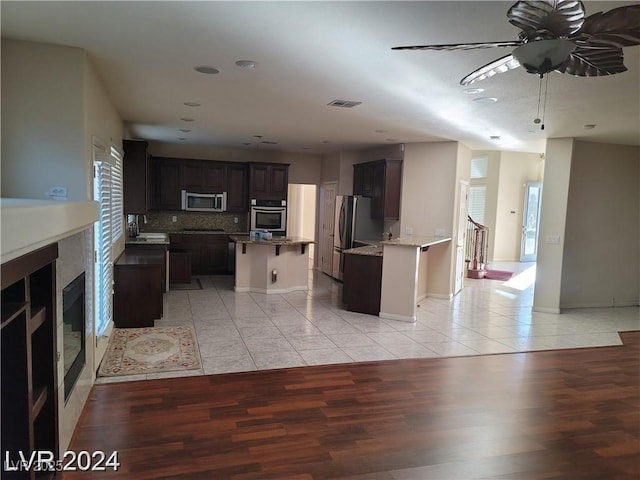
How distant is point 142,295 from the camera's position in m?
5.12

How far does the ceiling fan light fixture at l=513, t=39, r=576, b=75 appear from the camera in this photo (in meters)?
1.99

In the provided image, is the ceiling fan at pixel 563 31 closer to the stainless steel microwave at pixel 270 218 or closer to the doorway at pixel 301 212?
the stainless steel microwave at pixel 270 218

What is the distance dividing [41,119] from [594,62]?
357cm

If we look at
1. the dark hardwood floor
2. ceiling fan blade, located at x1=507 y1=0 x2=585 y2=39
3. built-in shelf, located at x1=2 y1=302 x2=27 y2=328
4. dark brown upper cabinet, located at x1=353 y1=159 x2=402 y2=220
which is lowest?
the dark hardwood floor

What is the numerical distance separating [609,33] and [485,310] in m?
5.31

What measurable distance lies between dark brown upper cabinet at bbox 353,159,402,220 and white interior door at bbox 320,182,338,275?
1.25 m

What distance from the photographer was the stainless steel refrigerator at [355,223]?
8172 mm

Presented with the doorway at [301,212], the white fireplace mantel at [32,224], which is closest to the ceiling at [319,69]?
the white fireplace mantel at [32,224]

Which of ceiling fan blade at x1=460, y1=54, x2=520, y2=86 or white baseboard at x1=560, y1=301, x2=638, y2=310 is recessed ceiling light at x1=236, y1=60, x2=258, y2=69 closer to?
ceiling fan blade at x1=460, y1=54, x2=520, y2=86

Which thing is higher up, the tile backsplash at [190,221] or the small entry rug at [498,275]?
the tile backsplash at [190,221]

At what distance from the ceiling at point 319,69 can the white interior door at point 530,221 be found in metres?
5.83

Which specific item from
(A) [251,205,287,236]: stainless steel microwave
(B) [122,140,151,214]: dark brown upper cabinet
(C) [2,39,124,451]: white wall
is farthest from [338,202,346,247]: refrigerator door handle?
(C) [2,39,124,451]: white wall

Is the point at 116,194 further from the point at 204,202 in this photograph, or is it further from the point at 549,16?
the point at 549,16

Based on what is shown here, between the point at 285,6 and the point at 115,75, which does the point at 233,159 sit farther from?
the point at 285,6
